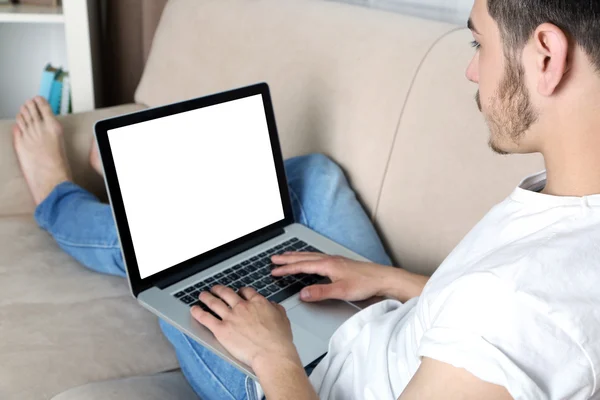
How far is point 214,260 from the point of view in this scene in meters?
1.15

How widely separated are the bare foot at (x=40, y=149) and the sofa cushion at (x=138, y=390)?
1.99 ft

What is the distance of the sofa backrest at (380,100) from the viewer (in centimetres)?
116

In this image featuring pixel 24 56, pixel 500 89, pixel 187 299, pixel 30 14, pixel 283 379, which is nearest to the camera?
pixel 500 89

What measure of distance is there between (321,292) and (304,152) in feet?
1.48

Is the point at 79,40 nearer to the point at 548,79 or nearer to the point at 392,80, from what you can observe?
the point at 392,80

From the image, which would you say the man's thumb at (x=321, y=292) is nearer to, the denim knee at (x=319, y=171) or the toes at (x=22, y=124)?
the denim knee at (x=319, y=171)

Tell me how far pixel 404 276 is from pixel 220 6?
919mm

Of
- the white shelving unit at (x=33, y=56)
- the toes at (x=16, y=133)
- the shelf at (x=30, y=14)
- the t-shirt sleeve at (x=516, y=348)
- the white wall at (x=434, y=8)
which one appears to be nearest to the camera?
the t-shirt sleeve at (x=516, y=348)

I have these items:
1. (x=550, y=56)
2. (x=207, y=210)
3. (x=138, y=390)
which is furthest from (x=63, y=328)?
(x=550, y=56)

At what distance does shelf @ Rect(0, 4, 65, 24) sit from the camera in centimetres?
182

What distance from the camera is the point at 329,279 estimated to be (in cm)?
115

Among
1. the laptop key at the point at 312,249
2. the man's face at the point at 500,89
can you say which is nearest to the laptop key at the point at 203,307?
the laptop key at the point at 312,249

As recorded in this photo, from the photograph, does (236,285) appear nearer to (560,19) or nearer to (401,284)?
(401,284)

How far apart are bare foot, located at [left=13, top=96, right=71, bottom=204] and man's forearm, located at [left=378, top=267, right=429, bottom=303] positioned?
810mm
